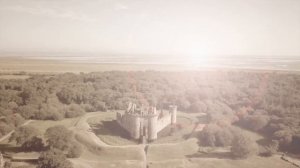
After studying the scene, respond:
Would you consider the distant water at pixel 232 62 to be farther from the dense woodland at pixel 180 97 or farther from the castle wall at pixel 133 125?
the castle wall at pixel 133 125

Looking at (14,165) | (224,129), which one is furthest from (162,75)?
(14,165)

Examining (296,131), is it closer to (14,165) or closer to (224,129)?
(224,129)

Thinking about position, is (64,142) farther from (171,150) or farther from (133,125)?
(171,150)

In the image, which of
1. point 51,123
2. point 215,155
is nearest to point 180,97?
point 215,155

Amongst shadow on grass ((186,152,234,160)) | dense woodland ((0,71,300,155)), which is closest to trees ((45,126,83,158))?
dense woodland ((0,71,300,155))

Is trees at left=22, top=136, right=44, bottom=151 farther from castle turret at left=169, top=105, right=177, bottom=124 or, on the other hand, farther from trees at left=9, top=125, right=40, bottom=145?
castle turret at left=169, top=105, right=177, bottom=124

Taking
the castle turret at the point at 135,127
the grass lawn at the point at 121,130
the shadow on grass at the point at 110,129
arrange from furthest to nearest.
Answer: the shadow on grass at the point at 110,129 < the castle turret at the point at 135,127 < the grass lawn at the point at 121,130

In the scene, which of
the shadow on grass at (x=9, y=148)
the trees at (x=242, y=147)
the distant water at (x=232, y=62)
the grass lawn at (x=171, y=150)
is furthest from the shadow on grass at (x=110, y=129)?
the distant water at (x=232, y=62)
